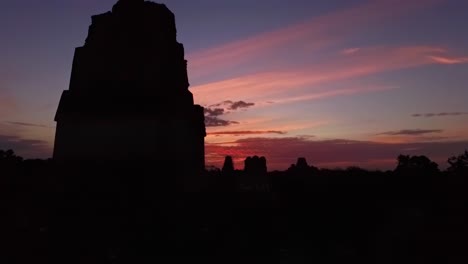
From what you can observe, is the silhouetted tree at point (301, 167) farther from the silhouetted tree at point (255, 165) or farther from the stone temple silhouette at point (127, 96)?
the stone temple silhouette at point (127, 96)

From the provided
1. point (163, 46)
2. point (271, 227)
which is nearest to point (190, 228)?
point (271, 227)

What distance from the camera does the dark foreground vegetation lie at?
10.5 m

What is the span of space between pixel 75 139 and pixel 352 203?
1101 cm

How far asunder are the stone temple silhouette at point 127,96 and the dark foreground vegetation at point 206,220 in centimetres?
73

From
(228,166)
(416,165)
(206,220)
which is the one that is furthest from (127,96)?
(416,165)

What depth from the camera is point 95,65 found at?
14.4 metres

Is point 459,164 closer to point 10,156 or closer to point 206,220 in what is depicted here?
point 206,220

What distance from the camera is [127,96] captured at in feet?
45.6

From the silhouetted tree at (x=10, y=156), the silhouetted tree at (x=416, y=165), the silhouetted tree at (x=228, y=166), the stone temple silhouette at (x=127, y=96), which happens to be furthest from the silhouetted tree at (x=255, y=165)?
the silhouetted tree at (x=10, y=156)

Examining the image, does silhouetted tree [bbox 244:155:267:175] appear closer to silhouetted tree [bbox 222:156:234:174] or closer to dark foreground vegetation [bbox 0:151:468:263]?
dark foreground vegetation [bbox 0:151:468:263]

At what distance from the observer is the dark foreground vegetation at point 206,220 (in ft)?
34.3

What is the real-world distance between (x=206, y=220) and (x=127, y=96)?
4.99 meters

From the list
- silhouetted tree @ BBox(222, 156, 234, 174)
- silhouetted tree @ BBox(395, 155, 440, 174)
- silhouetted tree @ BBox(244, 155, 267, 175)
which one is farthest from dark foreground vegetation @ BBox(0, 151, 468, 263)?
silhouetted tree @ BBox(395, 155, 440, 174)

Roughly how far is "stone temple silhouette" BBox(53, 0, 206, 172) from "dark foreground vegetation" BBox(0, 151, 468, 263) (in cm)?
73
